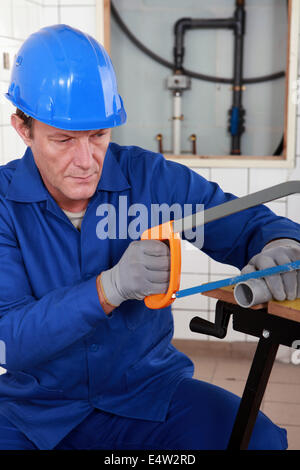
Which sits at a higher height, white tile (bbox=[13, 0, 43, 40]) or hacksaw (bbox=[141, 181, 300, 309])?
white tile (bbox=[13, 0, 43, 40])

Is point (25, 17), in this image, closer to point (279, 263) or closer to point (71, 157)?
point (71, 157)

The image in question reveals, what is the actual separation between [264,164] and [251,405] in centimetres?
178

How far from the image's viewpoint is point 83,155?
3.81ft

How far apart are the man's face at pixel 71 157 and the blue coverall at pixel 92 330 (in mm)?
79

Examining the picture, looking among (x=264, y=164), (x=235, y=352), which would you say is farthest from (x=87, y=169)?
(x=235, y=352)

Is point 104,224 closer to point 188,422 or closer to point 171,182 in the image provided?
point 171,182

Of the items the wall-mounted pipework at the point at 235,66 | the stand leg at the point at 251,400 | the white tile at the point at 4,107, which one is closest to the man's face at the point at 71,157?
the stand leg at the point at 251,400

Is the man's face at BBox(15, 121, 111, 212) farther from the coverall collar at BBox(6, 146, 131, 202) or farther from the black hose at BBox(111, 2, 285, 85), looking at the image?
the black hose at BBox(111, 2, 285, 85)

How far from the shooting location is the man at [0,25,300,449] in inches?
44.4

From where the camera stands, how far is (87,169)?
118cm

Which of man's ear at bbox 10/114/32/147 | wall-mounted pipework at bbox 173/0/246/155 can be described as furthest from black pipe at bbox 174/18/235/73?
man's ear at bbox 10/114/32/147

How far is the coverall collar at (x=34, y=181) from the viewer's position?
1.27m

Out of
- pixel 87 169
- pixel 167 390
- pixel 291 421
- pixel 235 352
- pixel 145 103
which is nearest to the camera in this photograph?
pixel 87 169

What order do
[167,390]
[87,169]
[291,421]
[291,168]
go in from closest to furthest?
[87,169] → [167,390] → [291,421] → [291,168]
